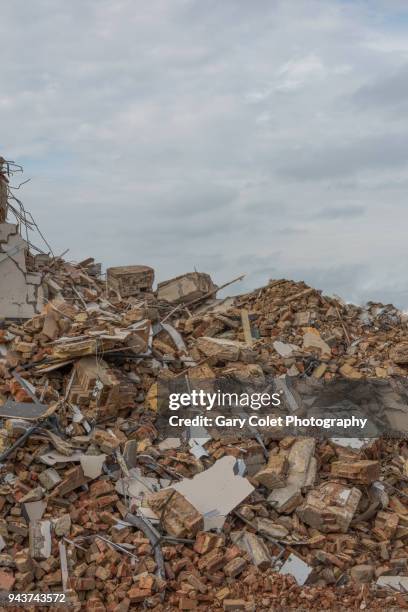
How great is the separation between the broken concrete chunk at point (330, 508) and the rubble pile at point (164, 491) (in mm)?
19

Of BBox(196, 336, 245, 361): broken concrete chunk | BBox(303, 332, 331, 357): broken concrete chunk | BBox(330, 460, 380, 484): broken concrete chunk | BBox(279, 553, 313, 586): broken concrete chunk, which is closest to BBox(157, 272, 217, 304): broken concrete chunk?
BBox(303, 332, 331, 357): broken concrete chunk

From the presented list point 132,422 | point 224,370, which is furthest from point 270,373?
point 132,422

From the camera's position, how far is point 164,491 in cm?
845

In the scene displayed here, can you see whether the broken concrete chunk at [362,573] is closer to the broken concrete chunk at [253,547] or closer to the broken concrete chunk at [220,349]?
the broken concrete chunk at [253,547]

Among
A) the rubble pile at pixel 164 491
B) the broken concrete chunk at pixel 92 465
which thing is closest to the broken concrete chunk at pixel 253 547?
the rubble pile at pixel 164 491

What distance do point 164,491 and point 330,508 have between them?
7.77 ft

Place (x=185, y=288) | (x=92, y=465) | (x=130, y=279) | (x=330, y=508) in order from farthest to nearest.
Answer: (x=130, y=279) < (x=185, y=288) < (x=330, y=508) < (x=92, y=465)

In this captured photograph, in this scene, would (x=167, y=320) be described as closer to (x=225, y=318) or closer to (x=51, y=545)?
(x=225, y=318)

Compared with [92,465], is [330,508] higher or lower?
lower

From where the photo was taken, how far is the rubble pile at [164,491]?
24.6 feet

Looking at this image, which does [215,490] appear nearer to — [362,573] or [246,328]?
[362,573]

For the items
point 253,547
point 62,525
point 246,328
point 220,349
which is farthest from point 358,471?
point 246,328

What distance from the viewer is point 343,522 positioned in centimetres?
875

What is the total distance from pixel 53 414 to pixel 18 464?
36.1 inches
